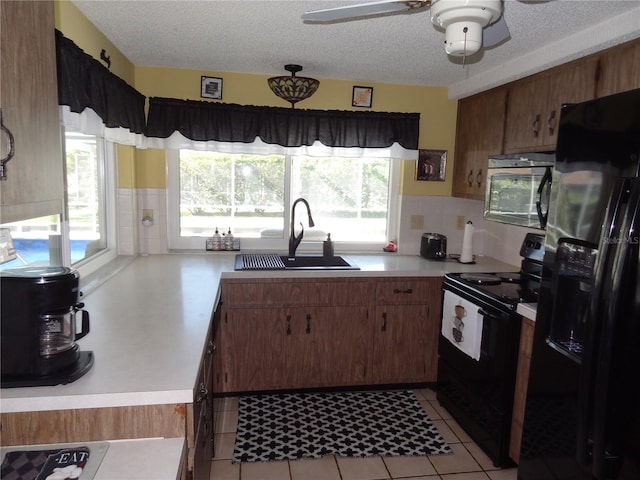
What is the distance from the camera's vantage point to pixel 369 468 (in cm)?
230

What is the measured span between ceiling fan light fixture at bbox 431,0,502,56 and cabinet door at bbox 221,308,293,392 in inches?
75.4

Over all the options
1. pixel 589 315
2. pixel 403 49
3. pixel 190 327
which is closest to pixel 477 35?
pixel 589 315

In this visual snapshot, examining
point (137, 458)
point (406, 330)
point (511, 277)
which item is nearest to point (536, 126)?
point (511, 277)

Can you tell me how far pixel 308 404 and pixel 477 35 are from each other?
2324 millimetres

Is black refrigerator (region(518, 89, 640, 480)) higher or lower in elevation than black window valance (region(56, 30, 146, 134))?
lower

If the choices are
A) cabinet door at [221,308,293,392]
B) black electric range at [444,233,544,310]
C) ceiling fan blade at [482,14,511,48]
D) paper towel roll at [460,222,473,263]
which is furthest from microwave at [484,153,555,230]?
cabinet door at [221,308,293,392]

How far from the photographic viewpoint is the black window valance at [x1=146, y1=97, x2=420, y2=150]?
118 inches

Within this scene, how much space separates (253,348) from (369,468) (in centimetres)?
101

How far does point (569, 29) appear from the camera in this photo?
2.11 m

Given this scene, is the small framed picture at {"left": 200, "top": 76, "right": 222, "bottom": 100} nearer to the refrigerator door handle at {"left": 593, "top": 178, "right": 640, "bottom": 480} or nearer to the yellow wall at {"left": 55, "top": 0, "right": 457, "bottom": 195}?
the yellow wall at {"left": 55, "top": 0, "right": 457, "bottom": 195}

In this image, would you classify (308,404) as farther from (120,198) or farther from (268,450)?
(120,198)

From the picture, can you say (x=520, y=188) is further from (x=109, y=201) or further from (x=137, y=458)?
(x=109, y=201)

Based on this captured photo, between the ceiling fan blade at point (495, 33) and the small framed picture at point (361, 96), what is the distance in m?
1.79

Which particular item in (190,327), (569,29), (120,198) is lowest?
(190,327)
